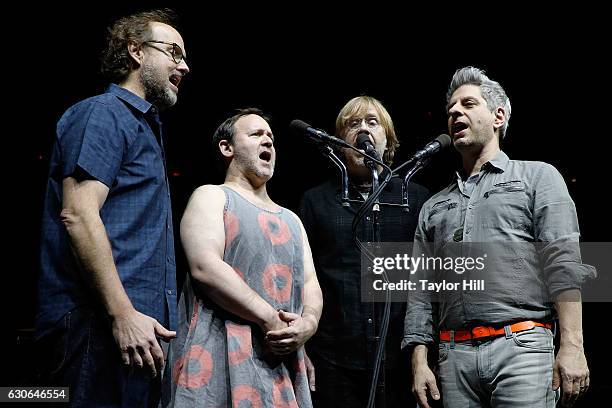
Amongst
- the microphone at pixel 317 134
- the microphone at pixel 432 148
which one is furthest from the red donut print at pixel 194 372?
the microphone at pixel 432 148

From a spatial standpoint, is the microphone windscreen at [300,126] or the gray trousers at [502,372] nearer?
the gray trousers at [502,372]

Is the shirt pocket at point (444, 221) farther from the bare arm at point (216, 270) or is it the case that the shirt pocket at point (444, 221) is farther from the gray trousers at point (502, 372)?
the bare arm at point (216, 270)

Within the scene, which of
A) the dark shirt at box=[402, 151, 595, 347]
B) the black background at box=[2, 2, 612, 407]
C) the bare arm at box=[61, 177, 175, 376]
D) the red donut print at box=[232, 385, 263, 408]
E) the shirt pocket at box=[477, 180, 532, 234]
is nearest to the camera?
the bare arm at box=[61, 177, 175, 376]

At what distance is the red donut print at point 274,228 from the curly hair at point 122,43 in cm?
65

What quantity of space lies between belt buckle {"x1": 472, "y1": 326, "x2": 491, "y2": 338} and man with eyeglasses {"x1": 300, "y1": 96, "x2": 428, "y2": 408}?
33 centimetres

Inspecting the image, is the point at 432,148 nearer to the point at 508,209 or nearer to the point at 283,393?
the point at 508,209

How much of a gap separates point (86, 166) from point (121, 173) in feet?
0.41

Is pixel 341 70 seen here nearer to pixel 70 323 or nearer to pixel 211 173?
pixel 211 173

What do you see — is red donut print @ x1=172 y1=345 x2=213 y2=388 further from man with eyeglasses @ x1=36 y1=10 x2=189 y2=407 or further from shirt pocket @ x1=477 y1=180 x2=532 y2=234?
shirt pocket @ x1=477 y1=180 x2=532 y2=234

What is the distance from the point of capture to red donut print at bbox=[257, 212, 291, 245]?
2.15 m

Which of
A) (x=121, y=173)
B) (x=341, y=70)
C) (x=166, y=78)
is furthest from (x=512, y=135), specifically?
(x=121, y=173)

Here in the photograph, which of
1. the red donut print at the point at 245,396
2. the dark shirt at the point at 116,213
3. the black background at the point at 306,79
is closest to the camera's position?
the dark shirt at the point at 116,213

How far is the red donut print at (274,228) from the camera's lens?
2152 mm

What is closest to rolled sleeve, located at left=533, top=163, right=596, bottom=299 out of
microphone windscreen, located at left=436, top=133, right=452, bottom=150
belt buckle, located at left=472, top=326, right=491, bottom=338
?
belt buckle, located at left=472, top=326, right=491, bottom=338
